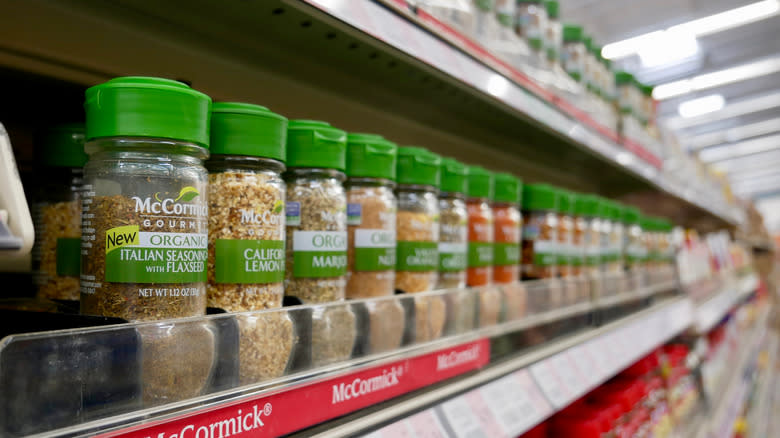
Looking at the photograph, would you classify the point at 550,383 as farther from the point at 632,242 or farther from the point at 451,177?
the point at 632,242

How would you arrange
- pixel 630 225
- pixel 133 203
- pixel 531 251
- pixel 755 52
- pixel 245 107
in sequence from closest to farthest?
pixel 133 203, pixel 245 107, pixel 531 251, pixel 630 225, pixel 755 52

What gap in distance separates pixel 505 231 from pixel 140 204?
0.77m

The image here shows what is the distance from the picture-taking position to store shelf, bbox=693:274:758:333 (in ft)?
8.55

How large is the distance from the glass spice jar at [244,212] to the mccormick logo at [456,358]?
33 cm

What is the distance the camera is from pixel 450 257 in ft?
2.90

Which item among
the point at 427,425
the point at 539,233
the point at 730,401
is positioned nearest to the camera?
the point at 427,425

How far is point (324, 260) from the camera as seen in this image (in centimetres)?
63

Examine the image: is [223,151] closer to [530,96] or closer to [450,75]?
[450,75]

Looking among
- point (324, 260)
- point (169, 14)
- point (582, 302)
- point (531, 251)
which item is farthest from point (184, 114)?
point (582, 302)

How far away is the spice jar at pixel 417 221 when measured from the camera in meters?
0.81

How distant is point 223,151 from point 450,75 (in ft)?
1.46

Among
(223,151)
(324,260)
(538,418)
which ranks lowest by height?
(538,418)

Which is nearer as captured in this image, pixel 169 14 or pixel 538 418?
pixel 169 14

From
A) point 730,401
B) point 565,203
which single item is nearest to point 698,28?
point 730,401
